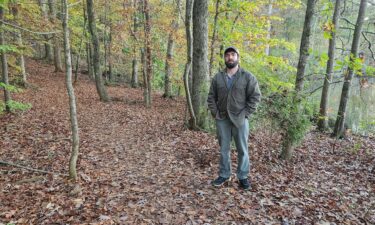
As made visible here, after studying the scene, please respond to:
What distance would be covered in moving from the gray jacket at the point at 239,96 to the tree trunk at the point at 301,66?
2250mm

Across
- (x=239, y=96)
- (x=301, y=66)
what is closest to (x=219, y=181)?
(x=239, y=96)

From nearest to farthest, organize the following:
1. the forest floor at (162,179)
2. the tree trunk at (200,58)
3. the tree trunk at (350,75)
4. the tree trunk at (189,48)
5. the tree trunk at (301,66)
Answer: the forest floor at (162,179) → the tree trunk at (301,66) → the tree trunk at (189,48) → the tree trunk at (200,58) → the tree trunk at (350,75)

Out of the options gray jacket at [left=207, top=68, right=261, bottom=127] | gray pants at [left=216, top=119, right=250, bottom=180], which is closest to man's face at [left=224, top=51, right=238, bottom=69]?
gray jacket at [left=207, top=68, right=261, bottom=127]

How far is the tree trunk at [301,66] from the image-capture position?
602cm

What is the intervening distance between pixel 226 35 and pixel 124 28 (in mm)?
5089

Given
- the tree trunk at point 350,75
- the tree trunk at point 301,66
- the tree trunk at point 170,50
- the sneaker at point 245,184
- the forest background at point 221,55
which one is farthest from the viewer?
the tree trunk at point 170,50

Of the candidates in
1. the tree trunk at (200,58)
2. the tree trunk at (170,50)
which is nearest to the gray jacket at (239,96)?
the tree trunk at (200,58)

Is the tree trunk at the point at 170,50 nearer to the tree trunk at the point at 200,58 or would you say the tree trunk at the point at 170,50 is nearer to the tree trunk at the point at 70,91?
the tree trunk at the point at 200,58

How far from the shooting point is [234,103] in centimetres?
448

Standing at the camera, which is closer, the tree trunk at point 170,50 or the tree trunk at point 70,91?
the tree trunk at point 70,91

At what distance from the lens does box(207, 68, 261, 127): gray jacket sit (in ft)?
14.6

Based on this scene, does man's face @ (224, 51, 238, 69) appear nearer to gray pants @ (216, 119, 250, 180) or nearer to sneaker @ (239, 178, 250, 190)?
gray pants @ (216, 119, 250, 180)

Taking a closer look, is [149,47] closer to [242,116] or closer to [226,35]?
[226,35]

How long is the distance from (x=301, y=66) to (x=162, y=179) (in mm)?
4111
